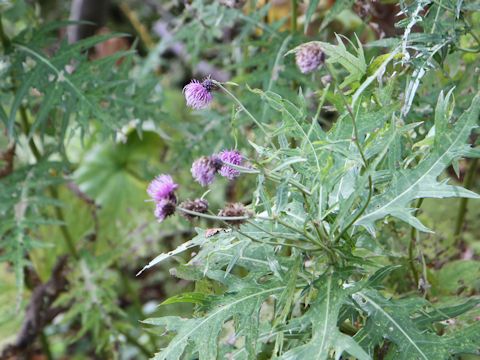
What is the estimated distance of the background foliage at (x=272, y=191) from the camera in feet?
2.93

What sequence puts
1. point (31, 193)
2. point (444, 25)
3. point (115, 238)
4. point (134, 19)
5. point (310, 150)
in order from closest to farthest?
point (310, 150), point (444, 25), point (31, 193), point (115, 238), point (134, 19)

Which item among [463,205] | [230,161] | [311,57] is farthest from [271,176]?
[463,205]

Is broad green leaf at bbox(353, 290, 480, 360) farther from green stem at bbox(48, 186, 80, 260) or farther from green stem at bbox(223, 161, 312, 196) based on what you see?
green stem at bbox(48, 186, 80, 260)

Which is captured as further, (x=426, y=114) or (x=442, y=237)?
(x=442, y=237)

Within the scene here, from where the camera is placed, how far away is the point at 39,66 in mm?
1631

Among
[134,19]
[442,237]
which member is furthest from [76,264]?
[134,19]

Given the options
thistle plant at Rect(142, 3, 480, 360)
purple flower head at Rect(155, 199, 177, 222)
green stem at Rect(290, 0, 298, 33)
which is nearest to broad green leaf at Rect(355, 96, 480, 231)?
thistle plant at Rect(142, 3, 480, 360)

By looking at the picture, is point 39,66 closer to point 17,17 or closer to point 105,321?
point 17,17

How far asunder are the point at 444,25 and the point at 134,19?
2.86 m

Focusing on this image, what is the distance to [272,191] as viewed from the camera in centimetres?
139

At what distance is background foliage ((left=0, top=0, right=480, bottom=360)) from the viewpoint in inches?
35.2

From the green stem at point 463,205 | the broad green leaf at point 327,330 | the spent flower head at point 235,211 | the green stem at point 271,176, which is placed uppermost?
the green stem at point 271,176

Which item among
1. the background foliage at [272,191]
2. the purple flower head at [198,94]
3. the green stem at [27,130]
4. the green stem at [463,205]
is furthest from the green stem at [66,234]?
the purple flower head at [198,94]

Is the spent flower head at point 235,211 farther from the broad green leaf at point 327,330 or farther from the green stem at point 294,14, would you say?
the green stem at point 294,14
